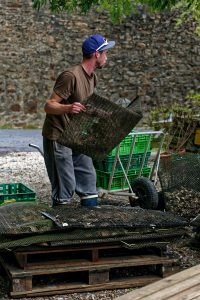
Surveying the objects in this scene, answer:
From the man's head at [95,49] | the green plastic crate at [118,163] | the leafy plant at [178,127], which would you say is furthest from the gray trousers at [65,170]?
the leafy plant at [178,127]

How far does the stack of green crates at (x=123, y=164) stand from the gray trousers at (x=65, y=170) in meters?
1.69

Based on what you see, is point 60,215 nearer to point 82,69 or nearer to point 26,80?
point 82,69

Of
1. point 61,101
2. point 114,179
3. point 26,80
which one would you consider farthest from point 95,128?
point 26,80

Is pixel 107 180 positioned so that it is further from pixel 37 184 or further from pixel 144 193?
pixel 37 184

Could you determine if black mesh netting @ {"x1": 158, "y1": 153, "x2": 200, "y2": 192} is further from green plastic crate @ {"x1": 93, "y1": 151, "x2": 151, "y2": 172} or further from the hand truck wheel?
green plastic crate @ {"x1": 93, "y1": 151, "x2": 151, "y2": 172}

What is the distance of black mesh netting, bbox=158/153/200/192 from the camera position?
7.10 meters

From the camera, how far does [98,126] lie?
18.9 ft

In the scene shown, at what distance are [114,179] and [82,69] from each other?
2.33 m

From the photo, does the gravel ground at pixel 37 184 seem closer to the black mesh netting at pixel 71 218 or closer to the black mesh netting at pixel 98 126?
the black mesh netting at pixel 71 218

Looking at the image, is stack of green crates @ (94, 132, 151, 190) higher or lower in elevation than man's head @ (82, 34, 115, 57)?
lower

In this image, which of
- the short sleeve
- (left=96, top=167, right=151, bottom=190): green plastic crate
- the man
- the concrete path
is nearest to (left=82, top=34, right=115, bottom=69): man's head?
the man

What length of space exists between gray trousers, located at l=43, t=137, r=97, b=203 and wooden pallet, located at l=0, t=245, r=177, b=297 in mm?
690

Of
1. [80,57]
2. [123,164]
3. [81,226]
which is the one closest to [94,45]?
[81,226]

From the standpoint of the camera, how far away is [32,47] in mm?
18500
